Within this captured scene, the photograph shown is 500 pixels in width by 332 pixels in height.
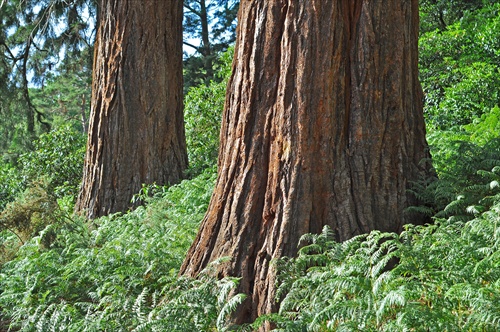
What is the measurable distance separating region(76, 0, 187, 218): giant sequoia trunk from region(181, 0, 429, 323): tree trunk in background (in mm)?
4379

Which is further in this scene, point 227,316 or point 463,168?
point 463,168

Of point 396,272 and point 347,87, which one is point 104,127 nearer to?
point 347,87

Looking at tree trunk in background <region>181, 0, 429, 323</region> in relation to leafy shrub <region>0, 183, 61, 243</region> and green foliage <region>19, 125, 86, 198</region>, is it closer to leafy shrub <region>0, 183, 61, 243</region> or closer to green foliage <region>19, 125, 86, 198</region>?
leafy shrub <region>0, 183, 61, 243</region>

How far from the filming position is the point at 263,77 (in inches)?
210

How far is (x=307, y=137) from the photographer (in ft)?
16.8

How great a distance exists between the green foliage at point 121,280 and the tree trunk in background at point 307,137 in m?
0.36

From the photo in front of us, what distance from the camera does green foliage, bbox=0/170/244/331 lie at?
4637mm

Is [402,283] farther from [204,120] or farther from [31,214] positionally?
[204,120]

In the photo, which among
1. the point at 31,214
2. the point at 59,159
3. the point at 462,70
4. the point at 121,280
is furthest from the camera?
the point at 59,159

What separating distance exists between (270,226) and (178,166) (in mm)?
5362

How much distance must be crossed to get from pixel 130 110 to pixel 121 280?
474 centimetres

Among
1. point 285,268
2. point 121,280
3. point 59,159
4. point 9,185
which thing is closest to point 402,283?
point 285,268

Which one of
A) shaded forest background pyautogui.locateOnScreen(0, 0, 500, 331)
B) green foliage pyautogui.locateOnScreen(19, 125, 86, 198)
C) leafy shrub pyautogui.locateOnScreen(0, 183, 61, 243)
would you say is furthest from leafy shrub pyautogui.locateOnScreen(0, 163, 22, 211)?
leafy shrub pyautogui.locateOnScreen(0, 183, 61, 243)

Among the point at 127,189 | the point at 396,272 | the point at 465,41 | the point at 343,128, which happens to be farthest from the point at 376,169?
the point at 465,41
